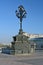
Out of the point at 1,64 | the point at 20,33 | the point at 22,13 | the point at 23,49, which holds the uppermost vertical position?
the point at 22,13

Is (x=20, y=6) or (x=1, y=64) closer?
(x=1, y=64)

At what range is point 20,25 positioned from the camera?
33.7 m

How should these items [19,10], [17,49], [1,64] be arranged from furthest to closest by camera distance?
[19,10], [17,49], [1,64]

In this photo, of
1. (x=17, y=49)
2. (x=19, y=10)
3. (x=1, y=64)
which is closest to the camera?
(x=1, y=64)

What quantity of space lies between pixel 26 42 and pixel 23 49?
1183 millimetres

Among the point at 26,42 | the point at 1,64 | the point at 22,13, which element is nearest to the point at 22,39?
the point at 26,42

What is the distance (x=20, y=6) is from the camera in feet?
111

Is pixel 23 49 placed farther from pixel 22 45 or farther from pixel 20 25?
pixel 20 25

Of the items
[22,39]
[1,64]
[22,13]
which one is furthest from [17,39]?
[1,64]

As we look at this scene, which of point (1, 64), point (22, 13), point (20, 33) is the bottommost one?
point (1, 64)

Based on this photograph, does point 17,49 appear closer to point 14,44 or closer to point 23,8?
point 14,44

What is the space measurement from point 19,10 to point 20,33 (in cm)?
378

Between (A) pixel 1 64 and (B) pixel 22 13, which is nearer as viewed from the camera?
(A) pixel 1 64

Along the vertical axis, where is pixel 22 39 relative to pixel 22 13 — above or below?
below
